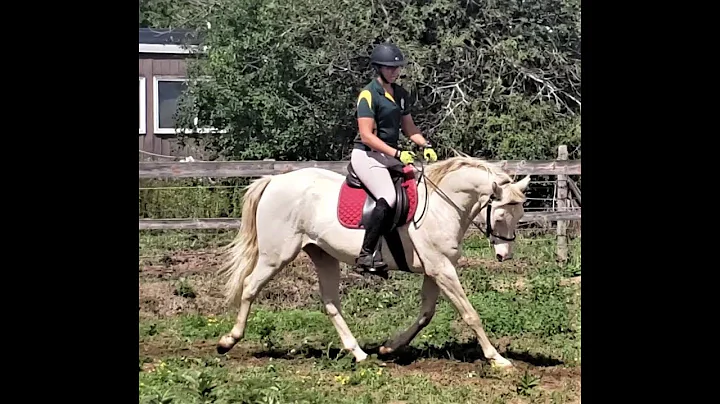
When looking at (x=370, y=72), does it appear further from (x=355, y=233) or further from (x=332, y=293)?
A: (x=355, y=233)

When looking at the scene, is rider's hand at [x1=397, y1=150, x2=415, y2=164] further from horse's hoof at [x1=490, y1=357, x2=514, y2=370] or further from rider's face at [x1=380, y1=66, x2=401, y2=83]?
horse's hoof at [x1=490, y1=357, x2=514, y2=370]

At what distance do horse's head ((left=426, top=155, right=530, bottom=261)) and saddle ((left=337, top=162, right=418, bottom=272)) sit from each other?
0.28 m

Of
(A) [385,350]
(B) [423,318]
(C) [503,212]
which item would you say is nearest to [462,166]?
(C) [503,212]

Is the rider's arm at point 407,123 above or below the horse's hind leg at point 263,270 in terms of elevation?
above

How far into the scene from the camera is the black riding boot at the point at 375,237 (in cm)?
732

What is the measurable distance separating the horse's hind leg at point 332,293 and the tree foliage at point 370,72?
739cm

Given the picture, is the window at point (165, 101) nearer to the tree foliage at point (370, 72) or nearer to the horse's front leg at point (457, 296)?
the tree foliage at point (370, 72)

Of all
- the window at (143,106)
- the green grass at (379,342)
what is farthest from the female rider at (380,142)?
the window at (143,106)

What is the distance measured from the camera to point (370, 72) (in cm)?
1565

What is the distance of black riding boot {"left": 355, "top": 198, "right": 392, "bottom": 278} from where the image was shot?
7320 millimetres
